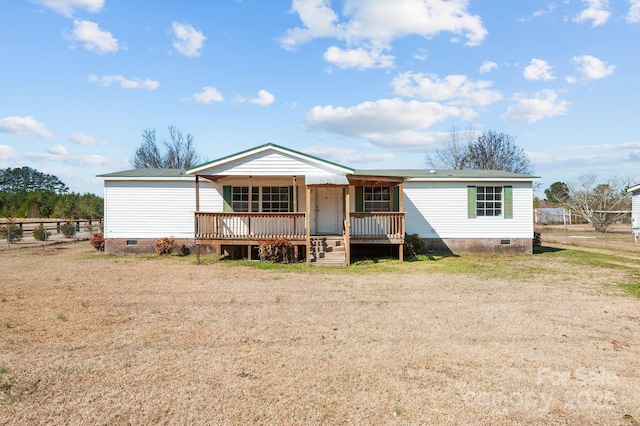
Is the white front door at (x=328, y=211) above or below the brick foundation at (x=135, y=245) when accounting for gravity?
above

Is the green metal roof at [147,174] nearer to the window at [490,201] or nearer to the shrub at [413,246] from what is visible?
the shrub at [413,246]

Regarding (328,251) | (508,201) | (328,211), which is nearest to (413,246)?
(328,251)

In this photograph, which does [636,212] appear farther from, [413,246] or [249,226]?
[249,226]

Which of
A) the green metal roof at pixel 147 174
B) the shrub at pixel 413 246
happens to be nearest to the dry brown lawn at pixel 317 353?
the shrub at pixel 413 246

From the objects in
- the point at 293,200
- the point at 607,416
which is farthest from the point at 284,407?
the point at 293,200

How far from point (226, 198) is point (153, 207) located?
9.70ft

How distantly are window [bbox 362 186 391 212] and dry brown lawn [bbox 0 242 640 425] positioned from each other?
6696 mm

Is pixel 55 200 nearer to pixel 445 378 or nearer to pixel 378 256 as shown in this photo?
pixel 378 256

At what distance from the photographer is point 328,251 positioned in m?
14.0

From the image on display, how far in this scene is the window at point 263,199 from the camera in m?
16.0

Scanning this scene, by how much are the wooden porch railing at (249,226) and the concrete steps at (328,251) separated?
568 mm

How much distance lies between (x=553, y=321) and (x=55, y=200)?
61.6m

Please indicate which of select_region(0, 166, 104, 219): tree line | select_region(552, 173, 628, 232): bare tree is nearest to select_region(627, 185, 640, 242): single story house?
select_region(552, 173, 628, 232): bare tree

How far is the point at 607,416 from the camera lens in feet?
11.2
